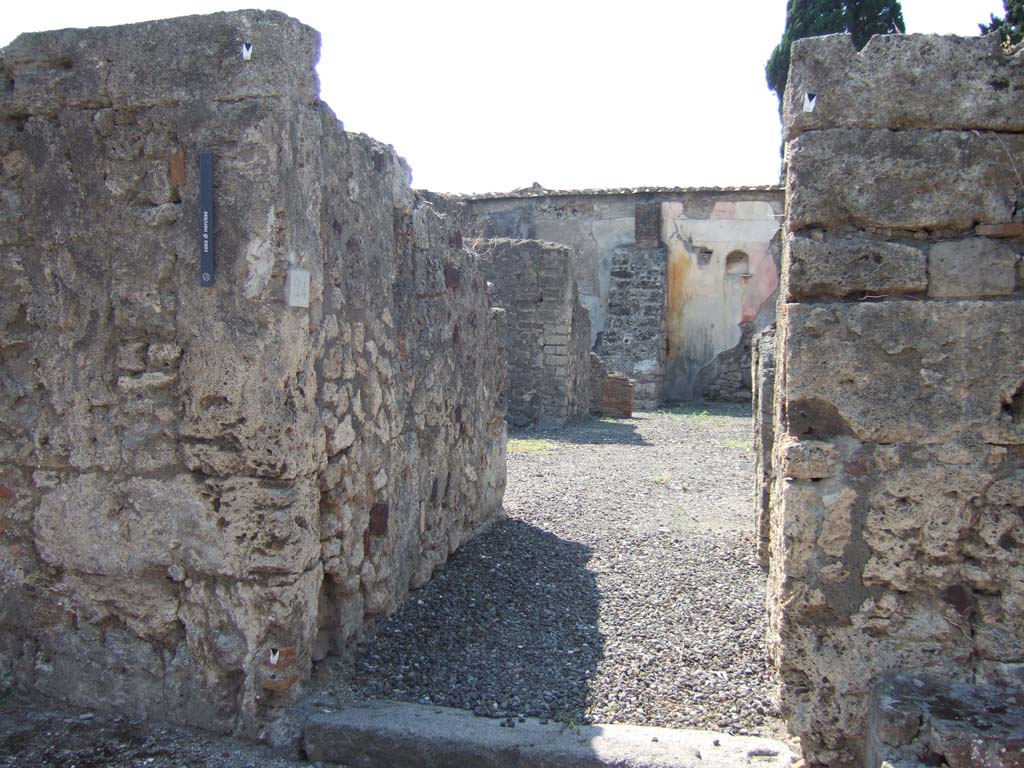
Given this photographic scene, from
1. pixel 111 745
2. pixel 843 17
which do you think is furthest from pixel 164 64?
pixel 843 17

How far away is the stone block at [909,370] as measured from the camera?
2488mm

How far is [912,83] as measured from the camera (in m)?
2.51

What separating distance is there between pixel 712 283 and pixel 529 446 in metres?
8.31

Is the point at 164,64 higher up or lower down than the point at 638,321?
higher up

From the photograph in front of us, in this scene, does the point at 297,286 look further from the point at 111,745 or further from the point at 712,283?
the point at 712,283

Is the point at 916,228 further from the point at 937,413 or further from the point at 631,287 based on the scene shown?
the point at 631,287

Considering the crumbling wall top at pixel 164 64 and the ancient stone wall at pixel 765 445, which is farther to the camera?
the ancient stone wall at pixel 765 445

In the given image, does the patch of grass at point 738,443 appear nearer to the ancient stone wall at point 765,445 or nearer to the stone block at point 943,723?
the ancient stone wall at point 765,445

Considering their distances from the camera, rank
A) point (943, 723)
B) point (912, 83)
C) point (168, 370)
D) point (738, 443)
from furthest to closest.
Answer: point (738, 443)
point (168, 370)
point (912, 83)
point (943, 723)

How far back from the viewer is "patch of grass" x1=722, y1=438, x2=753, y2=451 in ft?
32.8

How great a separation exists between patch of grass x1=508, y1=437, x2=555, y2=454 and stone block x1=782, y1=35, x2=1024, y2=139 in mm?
6942

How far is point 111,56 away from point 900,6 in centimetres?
1872

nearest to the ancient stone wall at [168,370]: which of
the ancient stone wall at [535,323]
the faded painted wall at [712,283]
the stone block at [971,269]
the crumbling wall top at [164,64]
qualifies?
the crumbling wall top at [164,64]

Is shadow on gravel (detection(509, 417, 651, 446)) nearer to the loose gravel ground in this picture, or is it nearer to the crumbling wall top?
the loose gravel ground
